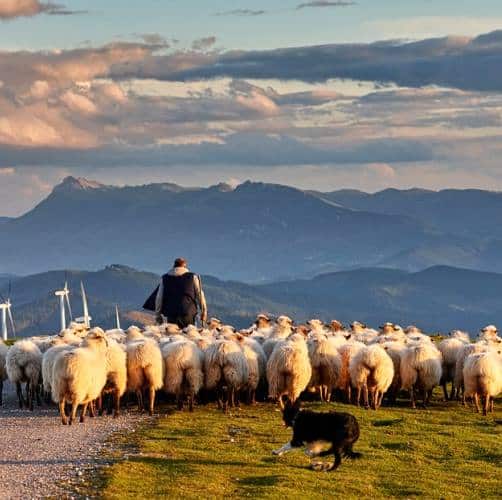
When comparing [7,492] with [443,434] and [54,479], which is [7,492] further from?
[443,434]

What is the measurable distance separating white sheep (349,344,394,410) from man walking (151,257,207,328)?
8.88m

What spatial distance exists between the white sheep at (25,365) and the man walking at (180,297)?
7939 millimetres

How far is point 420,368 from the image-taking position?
1116 inches

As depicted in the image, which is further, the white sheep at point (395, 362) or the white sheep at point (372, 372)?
the white sheep at point (395, 362)

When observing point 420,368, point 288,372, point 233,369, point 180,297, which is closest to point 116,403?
point 233,369

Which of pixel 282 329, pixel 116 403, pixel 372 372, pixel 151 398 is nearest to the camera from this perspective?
pixel 116 403

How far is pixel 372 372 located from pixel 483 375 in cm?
277

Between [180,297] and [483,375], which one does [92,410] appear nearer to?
[483,375]

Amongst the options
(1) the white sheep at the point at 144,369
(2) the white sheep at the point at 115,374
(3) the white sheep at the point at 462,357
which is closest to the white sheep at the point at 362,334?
(3) the white sheep at the point at 462,357

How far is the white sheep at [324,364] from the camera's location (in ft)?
90.7

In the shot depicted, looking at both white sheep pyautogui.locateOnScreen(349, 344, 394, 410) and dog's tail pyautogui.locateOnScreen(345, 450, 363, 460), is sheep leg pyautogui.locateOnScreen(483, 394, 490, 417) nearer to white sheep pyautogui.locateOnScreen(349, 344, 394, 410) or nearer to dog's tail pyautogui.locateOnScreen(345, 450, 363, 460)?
white sheep pyautogui.locateOnScreen(349, 344, 394, 410)

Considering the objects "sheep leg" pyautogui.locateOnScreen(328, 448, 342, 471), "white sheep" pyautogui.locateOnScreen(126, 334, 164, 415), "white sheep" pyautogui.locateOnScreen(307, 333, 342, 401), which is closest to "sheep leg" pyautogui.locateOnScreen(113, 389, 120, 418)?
"white sheep" pyautogui.locateOnScreen(126, 334, 164, 415)

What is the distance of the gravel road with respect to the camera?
659 inches

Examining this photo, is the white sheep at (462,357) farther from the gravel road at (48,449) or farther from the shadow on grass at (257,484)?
the shadow on grass at (257,484)
